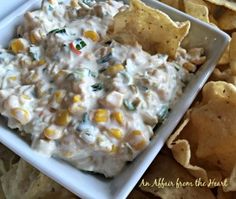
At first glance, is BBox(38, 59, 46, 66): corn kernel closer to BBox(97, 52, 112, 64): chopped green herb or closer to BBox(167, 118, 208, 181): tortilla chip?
BBox(97, 52, 112, 64): chopped green herb

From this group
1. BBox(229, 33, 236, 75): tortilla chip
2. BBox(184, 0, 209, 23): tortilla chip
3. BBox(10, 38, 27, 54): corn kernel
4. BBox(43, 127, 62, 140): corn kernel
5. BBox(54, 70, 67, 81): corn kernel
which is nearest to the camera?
BBox(43, 127, 62, 140): corn kernel

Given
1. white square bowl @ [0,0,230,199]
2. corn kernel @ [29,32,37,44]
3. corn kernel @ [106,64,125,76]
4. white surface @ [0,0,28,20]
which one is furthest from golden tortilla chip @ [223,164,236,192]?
white surface @ [0,0,28,20]

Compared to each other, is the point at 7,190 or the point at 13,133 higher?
the point at 13,133

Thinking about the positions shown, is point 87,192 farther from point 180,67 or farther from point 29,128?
point 180,67

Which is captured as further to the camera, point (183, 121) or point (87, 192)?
point (183, 121)

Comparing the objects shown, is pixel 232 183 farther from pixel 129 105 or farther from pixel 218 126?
pixel 129 105

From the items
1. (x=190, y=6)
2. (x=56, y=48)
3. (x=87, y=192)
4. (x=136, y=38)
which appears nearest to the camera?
(x=87, y=192)

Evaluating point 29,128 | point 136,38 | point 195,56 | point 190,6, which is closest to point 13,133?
point 29,128
